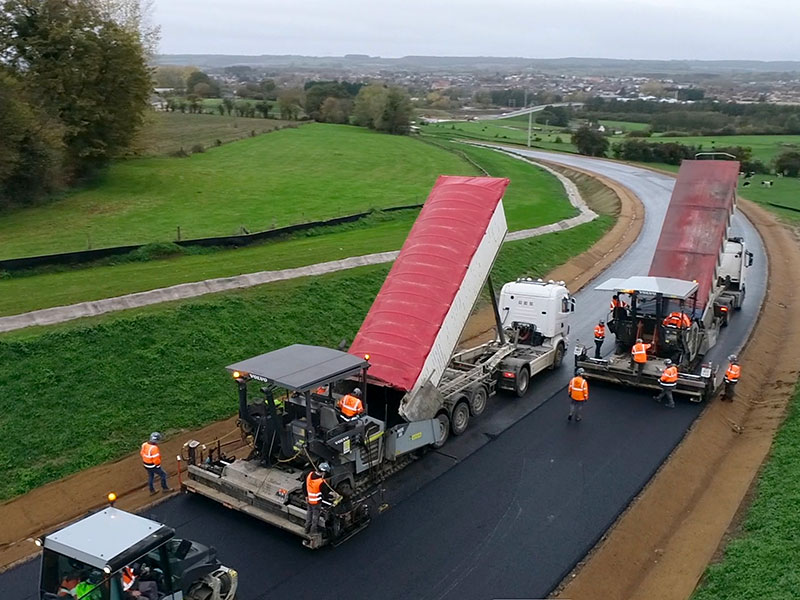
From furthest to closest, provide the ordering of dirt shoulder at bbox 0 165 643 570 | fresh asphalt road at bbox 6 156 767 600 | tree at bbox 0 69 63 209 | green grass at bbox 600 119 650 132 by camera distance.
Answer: green grass at bbox 600 119 650 132, tree at bbox 0 69 63 209, dirt shoulder at bbox 0 165 643 570, fresh asphalt road at bbox 6 156 767 600

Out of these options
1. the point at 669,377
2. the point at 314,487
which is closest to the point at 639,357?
the point at 669,377

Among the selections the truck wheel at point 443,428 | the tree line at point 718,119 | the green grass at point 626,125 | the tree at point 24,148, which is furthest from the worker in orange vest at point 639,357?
the green grass at point 626,125

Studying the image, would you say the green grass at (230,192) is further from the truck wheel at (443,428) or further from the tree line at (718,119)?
the tree line at (718,119)

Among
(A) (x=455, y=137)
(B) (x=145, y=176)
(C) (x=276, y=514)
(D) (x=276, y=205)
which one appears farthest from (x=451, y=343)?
(A) (x=455, y=137)

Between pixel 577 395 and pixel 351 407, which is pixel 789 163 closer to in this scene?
pixel 577 395

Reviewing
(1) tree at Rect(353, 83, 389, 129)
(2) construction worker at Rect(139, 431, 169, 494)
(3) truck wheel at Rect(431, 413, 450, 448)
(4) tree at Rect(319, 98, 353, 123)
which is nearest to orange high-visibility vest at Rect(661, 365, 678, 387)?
(3) truck wheel at Rect(431, 413, 450, 448)

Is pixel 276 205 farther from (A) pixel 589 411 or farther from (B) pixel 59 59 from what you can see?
(A) pixel 589 411

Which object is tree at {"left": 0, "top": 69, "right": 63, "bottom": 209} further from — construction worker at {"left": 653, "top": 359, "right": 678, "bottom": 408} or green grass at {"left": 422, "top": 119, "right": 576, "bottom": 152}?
green grass at {"left": 422, "top": 119, "right": 576, "bottom": 152}
